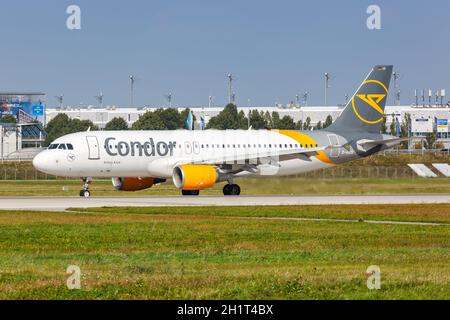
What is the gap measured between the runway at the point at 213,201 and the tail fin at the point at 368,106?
11.3 m

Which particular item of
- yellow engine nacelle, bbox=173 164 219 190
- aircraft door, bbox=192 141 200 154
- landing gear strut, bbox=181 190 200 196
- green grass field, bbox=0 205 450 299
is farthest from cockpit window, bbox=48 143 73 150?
green grass field, bbox=0 205 450 299

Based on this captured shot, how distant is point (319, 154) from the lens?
Result: 73062 mm

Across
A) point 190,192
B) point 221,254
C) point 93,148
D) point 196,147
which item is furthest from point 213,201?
point 221,254

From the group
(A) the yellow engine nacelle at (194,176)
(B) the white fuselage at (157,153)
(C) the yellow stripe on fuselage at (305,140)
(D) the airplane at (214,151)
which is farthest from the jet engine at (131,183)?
(C) the yellow stripe on fuselage at (305,140)

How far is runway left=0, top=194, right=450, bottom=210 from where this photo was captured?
2169 inches

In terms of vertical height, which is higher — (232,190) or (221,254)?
(221,254)

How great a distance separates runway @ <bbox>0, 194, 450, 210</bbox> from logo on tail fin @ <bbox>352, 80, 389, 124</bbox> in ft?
39.0

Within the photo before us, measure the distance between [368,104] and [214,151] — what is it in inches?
514

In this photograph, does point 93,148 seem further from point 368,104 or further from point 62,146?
point 368,104

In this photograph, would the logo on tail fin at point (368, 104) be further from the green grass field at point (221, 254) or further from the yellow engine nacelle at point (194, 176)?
the green grass field at point (221, 254)

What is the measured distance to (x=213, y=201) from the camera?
59531mm

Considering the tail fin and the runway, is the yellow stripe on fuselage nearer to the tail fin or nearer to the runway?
the tail fin

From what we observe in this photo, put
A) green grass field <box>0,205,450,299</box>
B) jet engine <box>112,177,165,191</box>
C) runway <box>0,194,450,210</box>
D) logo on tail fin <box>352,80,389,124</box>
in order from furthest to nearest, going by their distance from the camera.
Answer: logo on tail fin <box>352,80,389,124</box> → jet engine <box>112,177,165,191</box> → runway <box>0,194,450,210</box> → green grass field <box>0,205,450,299</box>
